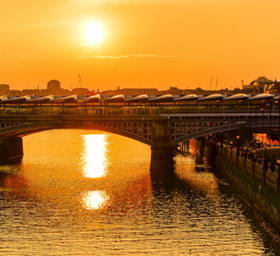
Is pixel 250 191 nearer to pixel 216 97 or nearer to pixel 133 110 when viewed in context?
pixel 133 110

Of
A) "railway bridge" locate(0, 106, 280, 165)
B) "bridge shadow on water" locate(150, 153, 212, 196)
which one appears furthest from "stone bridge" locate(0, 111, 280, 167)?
"bridge shadow on water" locate(150, 153, 212, 196)

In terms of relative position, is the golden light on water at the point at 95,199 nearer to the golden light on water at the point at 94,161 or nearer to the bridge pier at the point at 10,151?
the golden light on water at the point at 94,161

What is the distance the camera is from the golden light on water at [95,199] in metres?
72.4

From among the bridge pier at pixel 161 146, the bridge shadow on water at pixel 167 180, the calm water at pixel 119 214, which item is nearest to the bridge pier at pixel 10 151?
the calm water at pixel 119 214

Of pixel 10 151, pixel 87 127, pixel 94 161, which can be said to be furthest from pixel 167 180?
pixel 10 151

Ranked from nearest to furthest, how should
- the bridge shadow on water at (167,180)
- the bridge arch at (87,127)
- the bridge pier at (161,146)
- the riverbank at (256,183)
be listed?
the riverbank at (256,183) < the bridge shadow on water at (167,180) < the bridge pier at (161,146) < the bridge arch at (87,127)

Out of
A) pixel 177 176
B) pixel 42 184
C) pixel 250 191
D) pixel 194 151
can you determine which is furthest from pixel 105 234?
pixel 194 151

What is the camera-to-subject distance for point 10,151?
4670 inches

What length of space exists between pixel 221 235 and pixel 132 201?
18377 millimetres

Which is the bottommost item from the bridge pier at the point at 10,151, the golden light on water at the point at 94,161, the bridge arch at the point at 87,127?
the golden light on water at the point at 94,161

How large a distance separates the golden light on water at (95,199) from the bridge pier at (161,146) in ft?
59.6

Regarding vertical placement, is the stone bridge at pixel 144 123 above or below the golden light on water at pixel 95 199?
above

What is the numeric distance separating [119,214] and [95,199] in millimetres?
9160

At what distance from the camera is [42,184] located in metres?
87.5
